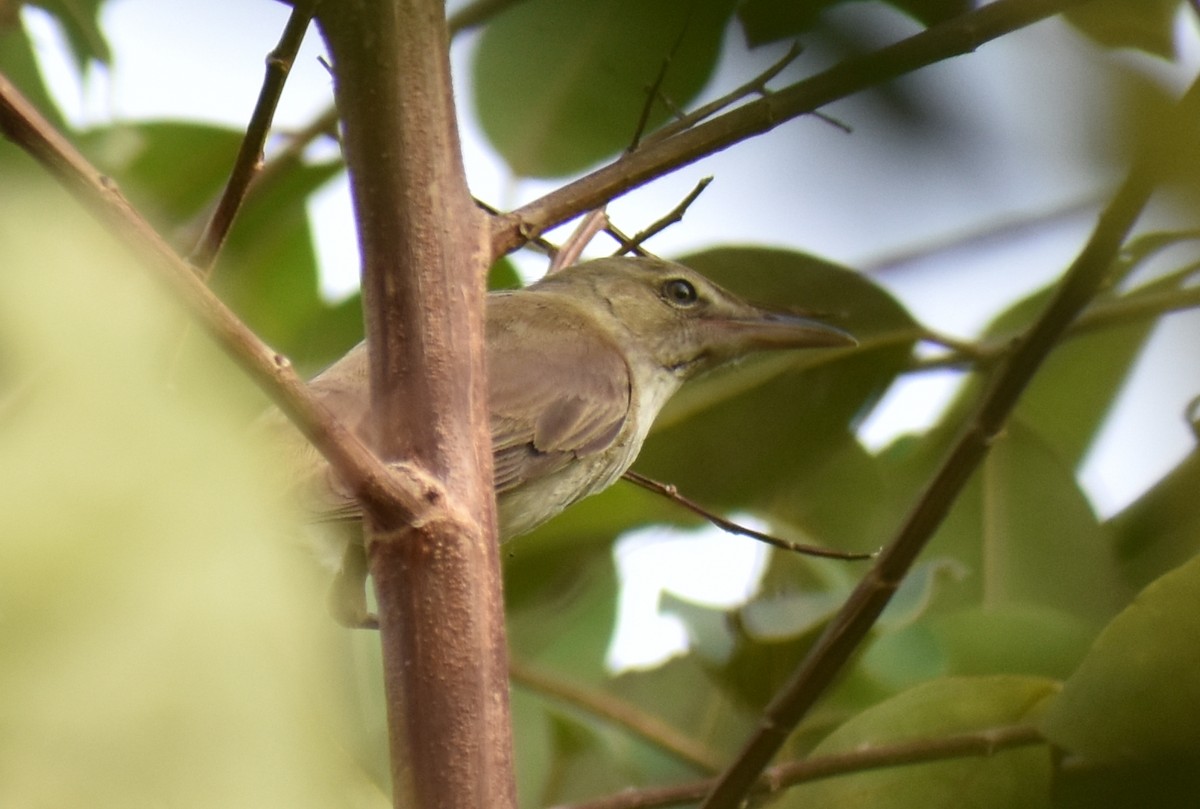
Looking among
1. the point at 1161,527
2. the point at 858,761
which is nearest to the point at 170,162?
the point at 858,761

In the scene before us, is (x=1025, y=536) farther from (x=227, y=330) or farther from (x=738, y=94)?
(x=227, y=330)

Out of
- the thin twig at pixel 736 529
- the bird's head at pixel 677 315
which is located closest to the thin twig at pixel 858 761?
the thin twig at pixel 736 529

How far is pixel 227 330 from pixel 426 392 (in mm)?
261

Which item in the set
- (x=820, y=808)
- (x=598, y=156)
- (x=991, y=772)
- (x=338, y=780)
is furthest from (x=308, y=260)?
(x=338, y=780)

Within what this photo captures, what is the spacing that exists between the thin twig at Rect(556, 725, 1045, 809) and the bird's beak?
0.95 meters

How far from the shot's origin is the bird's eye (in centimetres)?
350

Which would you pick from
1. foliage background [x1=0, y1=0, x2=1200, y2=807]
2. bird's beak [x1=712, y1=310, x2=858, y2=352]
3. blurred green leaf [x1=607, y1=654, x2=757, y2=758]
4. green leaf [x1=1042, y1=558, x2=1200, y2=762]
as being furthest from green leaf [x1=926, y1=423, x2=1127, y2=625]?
green leaf [x1=1042, y1=558, x2=1200, y2=762]

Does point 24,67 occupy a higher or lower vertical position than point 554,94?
higher

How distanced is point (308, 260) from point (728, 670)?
1297 mm

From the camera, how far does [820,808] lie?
6.22ft

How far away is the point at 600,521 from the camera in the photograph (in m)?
2.87

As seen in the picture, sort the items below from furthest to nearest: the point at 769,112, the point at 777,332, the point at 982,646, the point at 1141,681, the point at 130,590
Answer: the point at 777,332 → the point at 982,646 → the point at 1141,681 → the point at 769,112 → the point at 130,590

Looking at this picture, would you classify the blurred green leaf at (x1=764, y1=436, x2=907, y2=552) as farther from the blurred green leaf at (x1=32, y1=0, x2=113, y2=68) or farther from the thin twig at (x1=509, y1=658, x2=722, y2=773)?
the blurred green leaf at (x1=32, y1=0, x2=113, y2=68)

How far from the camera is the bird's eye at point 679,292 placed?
3.50 m
